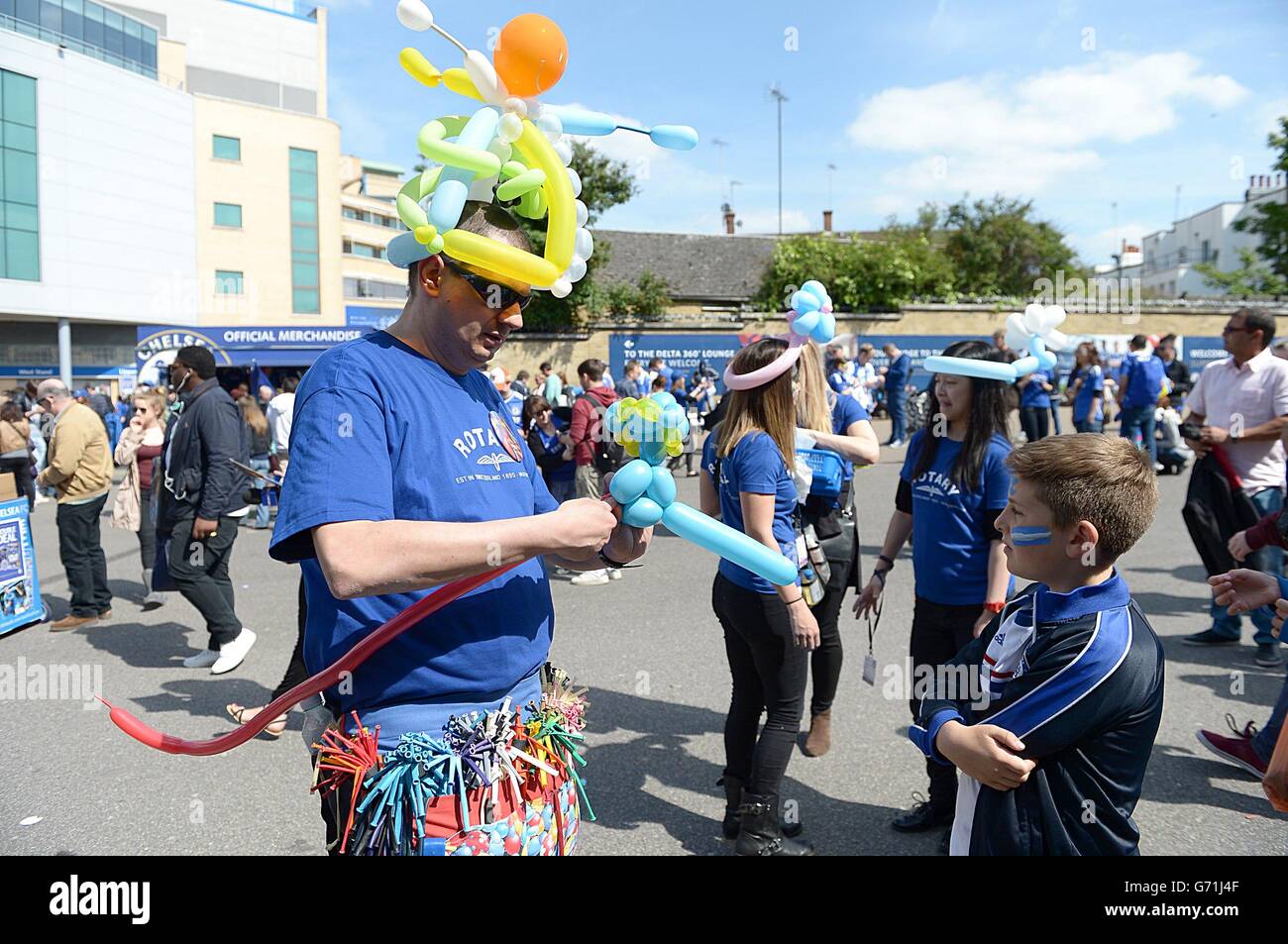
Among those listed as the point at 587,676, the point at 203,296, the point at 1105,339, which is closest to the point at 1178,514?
the point at 587,676

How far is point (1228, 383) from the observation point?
540 cm

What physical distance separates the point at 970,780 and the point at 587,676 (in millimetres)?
3453

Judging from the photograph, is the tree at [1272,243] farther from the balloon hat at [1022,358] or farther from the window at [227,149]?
the window at [227,149]

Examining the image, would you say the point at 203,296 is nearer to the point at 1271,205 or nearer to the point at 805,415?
the point at 805,415

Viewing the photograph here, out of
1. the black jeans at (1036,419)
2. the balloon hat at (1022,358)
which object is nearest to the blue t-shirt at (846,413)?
the balloon hat at (1022,358)

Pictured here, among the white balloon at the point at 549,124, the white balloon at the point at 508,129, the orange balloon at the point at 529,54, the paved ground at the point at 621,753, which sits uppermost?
the orange balloon at the point at 529,54

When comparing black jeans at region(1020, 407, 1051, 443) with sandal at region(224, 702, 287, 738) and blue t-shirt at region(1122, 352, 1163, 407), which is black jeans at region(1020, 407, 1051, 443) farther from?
sandal at region(224, 702, 287, 738)

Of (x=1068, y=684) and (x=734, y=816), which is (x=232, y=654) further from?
(x=1068, y=684)

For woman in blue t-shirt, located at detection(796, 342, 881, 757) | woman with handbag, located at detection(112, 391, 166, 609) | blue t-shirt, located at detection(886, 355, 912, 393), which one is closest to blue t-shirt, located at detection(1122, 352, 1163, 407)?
blue t-shirt, located at detection(886, 355, 912, 393)

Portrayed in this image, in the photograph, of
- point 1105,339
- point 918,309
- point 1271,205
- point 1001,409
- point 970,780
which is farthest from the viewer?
point 1271,205

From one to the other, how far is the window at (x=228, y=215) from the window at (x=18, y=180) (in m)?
7.77

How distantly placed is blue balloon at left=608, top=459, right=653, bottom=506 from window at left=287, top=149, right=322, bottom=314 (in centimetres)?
4340

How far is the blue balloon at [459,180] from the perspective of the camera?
1578 mm

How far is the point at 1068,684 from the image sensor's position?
179 centimetres
